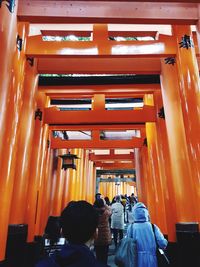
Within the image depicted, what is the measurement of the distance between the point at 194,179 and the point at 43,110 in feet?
14.9

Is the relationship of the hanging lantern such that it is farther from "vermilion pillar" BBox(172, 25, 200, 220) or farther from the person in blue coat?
the person in blue coat

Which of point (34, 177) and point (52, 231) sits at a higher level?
point (34, 177)

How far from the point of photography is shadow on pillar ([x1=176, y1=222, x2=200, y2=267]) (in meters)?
4.35

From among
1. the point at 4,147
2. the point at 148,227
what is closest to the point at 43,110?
the point at 4,147

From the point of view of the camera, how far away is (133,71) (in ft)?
19.1

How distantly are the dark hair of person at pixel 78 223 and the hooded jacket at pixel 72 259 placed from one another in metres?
0.08

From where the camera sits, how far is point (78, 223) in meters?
1.32

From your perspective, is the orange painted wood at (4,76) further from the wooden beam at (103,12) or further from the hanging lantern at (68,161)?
the hanging lantern at (68,161)

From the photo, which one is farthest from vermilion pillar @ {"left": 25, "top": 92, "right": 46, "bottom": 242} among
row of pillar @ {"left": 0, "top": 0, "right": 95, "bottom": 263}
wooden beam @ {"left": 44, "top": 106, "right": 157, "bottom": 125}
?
wooden beam @ {"left": 44, "top": 106, "right": 157, "bottom": 125}

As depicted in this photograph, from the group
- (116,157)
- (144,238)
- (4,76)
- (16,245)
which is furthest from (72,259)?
(116,157)

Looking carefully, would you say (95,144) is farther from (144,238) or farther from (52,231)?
(144,238)

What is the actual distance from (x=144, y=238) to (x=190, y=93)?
2565 millimetres

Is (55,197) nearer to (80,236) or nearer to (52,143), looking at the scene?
(52,143)

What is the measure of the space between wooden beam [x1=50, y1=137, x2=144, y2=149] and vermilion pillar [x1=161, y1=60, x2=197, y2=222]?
4.24 m
